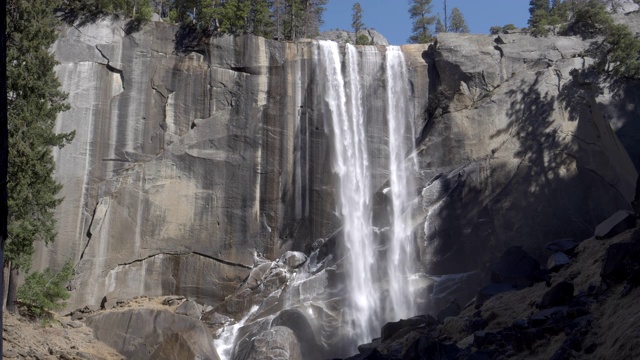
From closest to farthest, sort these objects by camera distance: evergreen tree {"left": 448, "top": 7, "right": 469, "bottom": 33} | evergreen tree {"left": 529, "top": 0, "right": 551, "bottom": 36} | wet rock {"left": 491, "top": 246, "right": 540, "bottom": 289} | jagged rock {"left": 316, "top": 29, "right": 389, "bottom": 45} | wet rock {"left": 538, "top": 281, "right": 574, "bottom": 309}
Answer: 1. wet rock {"left": 538, "top": 281, "right": 574, "bottom": 309}
2. wet rock {"left": 491, "top": 246, "right": 540, "bottom": 289}
3. evergreen tree {"left": 529, "top": 0, "right": 551, "bottom": 36}
4. jagged rock {"left": 316, "top": 29, "right": 389, "bottom": 45}
5. evergreen tree {"left": 448, "top": 7, "right": 469, "bottom": 33}

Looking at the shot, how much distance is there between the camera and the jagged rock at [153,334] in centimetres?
2361

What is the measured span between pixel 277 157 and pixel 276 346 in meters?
10.6

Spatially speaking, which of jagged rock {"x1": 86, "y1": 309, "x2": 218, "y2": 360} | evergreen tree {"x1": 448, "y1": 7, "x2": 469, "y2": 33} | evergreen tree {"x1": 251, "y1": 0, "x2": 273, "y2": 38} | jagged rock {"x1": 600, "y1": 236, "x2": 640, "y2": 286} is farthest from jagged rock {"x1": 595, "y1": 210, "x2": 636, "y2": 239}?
evergreen tree {"x1": 448, "y1": 7, "x2": 469, "y2": 33}

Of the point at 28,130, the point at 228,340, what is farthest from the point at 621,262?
the point at 28,130

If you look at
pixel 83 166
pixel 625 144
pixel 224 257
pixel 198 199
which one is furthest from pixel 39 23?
pixel 625 144

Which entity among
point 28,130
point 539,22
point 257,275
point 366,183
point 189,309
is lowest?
point 189,309

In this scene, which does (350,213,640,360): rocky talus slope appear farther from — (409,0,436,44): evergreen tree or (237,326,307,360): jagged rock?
(409,0,436,44): evergreen tree

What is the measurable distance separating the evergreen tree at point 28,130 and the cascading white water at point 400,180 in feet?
43.7

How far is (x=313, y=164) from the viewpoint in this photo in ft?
100.0

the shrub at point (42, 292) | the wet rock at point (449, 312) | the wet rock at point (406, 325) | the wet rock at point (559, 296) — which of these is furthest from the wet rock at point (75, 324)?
the wet rock at point (559, 296)

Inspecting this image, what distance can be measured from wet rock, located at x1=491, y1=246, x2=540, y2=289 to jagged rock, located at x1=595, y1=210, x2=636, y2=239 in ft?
7.65

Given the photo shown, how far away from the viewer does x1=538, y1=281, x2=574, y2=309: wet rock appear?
14852 mm

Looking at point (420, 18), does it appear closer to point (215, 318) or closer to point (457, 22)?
point (457, 22)

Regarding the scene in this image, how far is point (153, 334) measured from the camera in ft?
80.3
